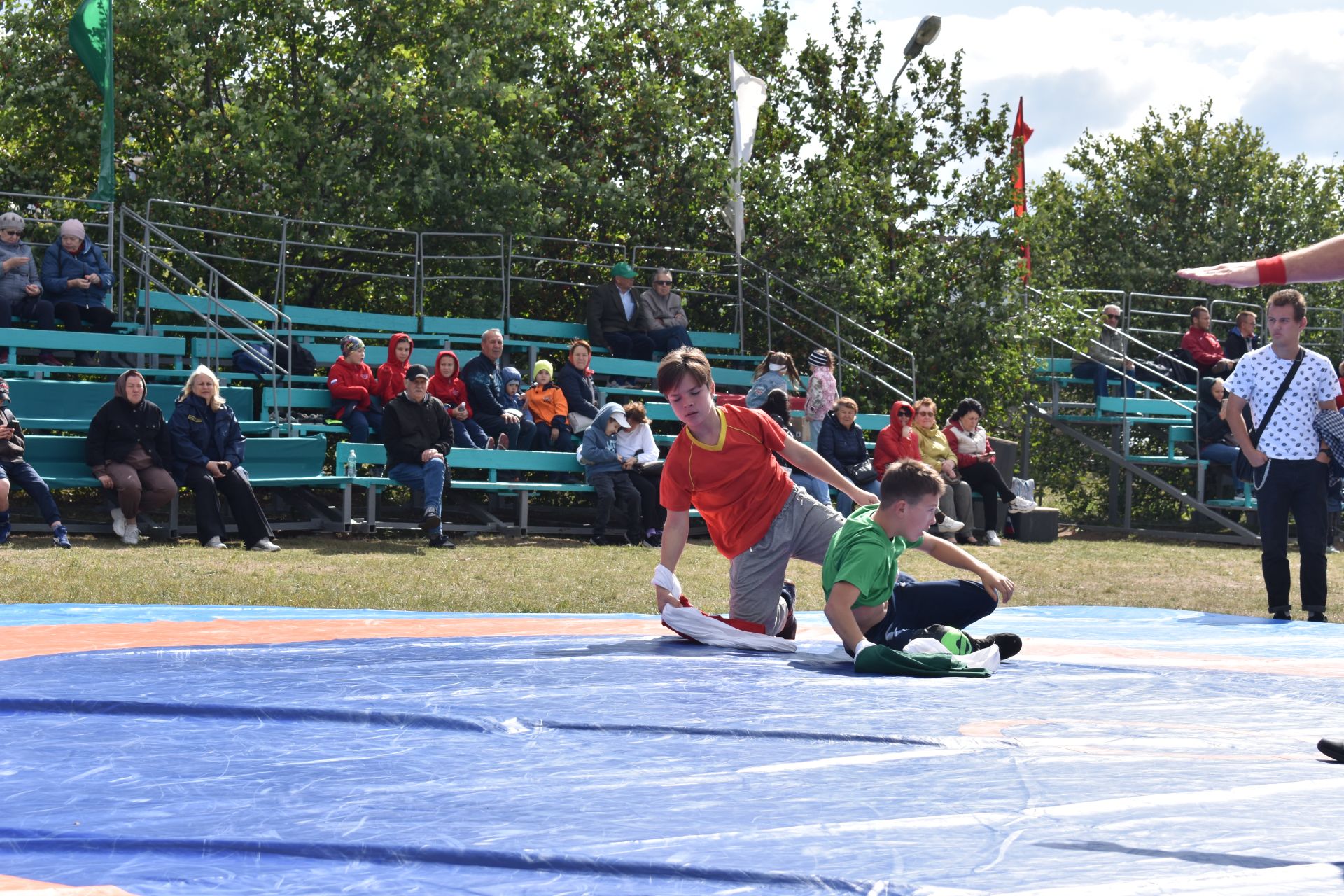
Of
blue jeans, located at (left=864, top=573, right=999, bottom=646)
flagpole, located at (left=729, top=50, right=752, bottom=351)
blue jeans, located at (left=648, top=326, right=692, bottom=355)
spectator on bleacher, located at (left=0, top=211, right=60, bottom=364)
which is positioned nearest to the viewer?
blue jeans, located at (left=864, top=573, right=999, bottom=646)

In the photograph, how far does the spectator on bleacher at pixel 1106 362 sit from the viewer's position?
1772cm

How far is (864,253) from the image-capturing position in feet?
56.2

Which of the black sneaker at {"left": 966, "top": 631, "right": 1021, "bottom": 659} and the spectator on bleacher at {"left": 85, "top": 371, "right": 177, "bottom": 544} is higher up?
the spectator on bleacher at {"left": 85, "top": 371, "right": 177, "bottom": 544}

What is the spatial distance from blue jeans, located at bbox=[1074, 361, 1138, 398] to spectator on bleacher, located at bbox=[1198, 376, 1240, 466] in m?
1.96

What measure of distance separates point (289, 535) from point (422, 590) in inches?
142

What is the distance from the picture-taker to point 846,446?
13453mm

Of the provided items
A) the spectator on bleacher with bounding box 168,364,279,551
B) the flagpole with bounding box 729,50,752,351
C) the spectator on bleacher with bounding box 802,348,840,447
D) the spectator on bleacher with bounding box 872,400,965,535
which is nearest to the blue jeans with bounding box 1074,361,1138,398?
the flagpole with bounding box 729,50,752,351

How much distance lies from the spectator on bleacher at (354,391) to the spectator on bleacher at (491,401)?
35.9 inches

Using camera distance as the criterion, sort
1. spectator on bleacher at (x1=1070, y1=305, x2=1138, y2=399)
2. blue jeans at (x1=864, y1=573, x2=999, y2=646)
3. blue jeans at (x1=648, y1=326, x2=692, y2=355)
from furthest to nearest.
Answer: spectator on bleacher at (x1=1070, y1=305, x2=1138, y2=399)
blue jeans at (x1=648, y1=326, x2=692, y2=355)
blue jeans at (x1=864, y1=573, x2=999, y2=646)

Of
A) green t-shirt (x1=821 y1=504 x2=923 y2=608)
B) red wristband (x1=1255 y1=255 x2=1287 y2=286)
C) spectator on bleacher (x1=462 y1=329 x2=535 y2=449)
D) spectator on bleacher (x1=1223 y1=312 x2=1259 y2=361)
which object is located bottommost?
green t-shirt (x1=821 y1=504 x2=923 y2=608)

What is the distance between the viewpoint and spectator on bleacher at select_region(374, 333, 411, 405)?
496 inches

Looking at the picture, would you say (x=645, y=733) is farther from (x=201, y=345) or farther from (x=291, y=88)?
(x=291, y=88)

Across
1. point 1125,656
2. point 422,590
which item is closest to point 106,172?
point 422,590

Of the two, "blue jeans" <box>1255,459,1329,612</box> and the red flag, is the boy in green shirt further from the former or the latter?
the red flag
